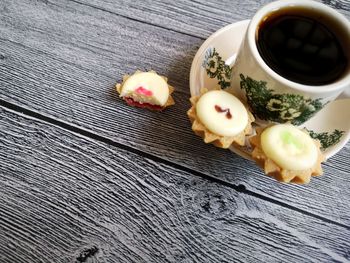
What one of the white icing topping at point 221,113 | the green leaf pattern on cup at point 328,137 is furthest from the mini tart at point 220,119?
the green leaf pattern on cup at point 328,137

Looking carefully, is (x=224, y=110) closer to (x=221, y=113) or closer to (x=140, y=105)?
(x=221, y=113)

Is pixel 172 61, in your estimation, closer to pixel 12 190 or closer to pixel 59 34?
pixel 59 34

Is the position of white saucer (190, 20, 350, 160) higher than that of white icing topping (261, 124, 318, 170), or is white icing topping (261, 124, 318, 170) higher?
white saucer (190, 20, 350, 160)

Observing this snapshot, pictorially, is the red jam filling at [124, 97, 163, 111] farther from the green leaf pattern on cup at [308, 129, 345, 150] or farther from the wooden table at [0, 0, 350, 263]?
Answer: the green leaf pattern on cup at [308, 129, 345, 150]

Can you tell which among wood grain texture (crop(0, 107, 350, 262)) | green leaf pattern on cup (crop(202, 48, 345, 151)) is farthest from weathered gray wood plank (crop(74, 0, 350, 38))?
wood grain texture (crop(0, 107, 350, 262))

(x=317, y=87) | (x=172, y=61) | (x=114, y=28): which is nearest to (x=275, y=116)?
(x=317, y=87)

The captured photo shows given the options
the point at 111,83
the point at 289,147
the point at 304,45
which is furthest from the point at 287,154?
the point at 111,83
